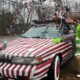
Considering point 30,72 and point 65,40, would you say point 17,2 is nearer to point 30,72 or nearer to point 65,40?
point 65,40

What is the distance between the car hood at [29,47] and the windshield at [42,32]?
430 millimetres

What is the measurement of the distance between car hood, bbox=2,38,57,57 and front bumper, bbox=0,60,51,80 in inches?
11.3

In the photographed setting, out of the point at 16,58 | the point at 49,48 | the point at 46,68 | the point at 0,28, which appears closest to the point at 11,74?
the point at 16,58

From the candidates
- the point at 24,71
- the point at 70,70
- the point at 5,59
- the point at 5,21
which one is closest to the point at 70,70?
the point at 70,70

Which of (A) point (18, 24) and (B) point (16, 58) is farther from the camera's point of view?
(A) point (18, 24)

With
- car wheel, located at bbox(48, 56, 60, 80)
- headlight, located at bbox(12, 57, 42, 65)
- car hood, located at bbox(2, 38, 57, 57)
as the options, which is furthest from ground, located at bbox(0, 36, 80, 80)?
headlight, located at bbox(12, 57, 42, 65)

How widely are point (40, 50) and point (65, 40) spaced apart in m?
1.83

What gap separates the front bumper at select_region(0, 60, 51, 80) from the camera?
5612 millimetres

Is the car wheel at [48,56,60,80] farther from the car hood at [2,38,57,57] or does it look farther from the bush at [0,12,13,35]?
the bush at [0,12,13,35]

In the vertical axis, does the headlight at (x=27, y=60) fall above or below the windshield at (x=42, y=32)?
below

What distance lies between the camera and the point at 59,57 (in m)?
6.95

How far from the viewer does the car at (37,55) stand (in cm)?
572

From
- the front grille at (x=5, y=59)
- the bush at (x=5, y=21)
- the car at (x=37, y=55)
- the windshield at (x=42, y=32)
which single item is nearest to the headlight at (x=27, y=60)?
the car at (x=37, y=55)

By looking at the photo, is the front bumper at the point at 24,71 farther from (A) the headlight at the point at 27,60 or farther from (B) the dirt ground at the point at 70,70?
(B) the dirt ground at the point at 70,70
